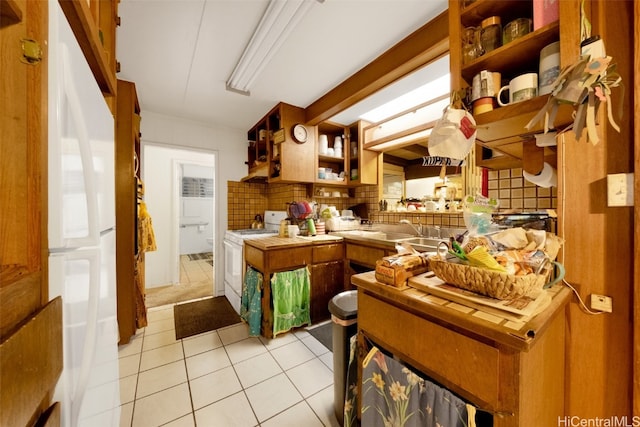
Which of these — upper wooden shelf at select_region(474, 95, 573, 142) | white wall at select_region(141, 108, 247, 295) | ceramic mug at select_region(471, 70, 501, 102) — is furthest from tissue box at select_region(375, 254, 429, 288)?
white wall at select_region(141, 108, 247, 295)

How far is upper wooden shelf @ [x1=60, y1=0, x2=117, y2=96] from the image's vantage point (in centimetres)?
66

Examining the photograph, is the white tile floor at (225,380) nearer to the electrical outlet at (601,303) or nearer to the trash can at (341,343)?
the trash can at (341,343)

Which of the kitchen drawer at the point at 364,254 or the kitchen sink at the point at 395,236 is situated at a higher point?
the kitchen sink at the point at 395,236

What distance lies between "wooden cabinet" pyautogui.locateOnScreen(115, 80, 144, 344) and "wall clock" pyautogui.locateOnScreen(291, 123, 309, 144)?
136 cm

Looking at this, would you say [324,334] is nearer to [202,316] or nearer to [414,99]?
[202,316]

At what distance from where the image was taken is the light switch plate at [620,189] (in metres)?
0.71

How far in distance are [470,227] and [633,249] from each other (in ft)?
1.41

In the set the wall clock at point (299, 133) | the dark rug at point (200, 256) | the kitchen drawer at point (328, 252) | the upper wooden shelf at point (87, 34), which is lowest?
the dark rug at point (200, 256)

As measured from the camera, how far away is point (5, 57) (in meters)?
0.44

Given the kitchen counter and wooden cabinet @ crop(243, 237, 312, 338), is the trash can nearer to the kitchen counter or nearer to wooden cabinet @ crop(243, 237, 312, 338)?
the kitchen counter

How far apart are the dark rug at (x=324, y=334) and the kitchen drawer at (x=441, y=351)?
3.92 ft

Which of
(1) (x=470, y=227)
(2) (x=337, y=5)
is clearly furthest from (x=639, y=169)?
(2) (x=337, y=5)

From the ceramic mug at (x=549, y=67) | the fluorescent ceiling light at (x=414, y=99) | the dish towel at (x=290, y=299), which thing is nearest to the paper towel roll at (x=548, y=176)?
the ceramic mug at (x=549, y=67)

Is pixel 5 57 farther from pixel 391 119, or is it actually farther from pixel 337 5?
pixel 391 119
